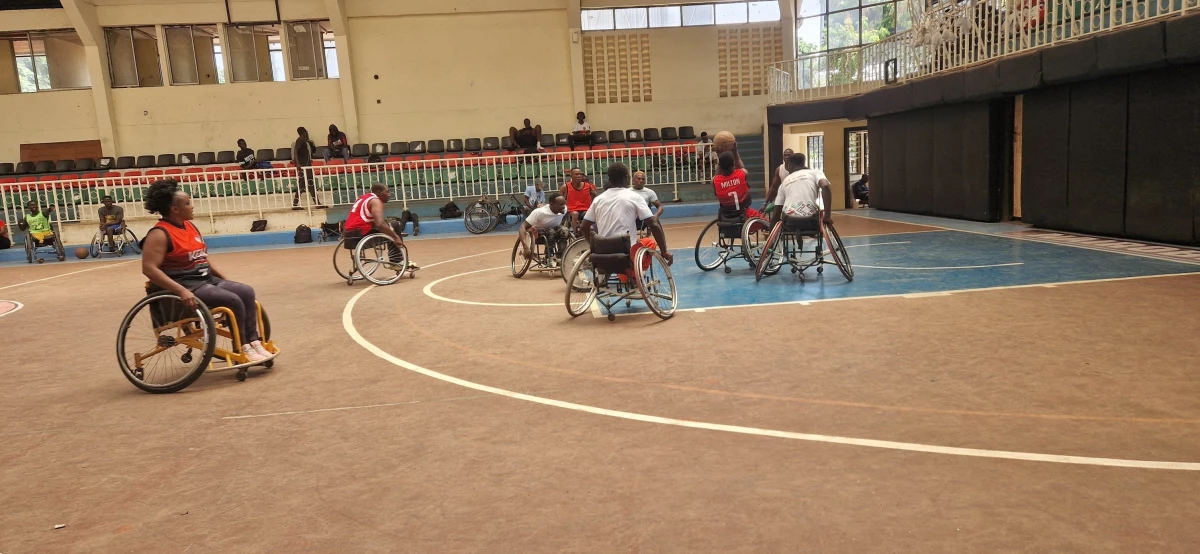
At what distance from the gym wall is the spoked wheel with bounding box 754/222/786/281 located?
5.11m

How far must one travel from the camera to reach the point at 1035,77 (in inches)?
444

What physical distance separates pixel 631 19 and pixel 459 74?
5.37 m

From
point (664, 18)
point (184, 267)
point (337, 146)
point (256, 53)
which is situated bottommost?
point (184, 267)

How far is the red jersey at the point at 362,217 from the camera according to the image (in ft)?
31.8

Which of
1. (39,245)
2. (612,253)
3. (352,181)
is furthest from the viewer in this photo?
(352,181)

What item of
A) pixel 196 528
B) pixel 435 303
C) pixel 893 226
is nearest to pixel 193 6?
pixel 435 303

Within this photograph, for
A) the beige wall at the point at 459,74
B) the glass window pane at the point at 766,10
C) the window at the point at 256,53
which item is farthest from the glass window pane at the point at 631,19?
the window at the point at 256,53

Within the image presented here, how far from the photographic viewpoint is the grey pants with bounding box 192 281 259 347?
543cm

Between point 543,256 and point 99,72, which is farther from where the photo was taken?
point 99,72

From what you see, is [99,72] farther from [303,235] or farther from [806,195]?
[806,195]

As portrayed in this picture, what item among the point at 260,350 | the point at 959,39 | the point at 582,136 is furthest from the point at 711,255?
the point at 582,136

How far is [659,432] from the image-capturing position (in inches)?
159

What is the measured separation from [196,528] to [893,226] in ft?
42.8

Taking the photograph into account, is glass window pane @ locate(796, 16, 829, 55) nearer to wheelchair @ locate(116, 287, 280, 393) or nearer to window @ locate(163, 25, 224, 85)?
window @ locate(163, 25, 224, 85)
